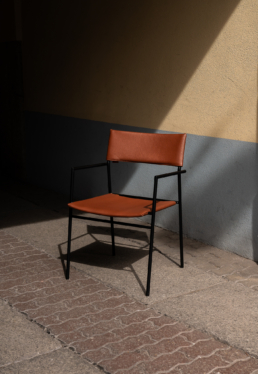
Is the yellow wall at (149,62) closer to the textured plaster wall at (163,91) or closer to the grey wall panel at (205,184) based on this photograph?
the textured plaster wall at (163,91)

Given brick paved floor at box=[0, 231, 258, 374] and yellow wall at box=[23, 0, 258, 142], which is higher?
yellow wall at box=[23, 0, 258, 142]

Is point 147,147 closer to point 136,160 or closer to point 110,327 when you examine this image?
point 136,160

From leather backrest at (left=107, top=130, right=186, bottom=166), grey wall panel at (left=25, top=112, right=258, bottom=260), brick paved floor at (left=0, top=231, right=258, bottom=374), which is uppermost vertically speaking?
leather backrest at (left=107, top=130, right=186, bottom=166)

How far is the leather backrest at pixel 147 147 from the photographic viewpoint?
3510 millimetres

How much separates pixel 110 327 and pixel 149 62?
2.79 m

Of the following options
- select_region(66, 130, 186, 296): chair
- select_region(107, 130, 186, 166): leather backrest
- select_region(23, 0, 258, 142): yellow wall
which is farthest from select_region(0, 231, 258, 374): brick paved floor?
select_region(23, 0, 258, 142): yellow wall

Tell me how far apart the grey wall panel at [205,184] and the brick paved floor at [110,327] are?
129 centimetres

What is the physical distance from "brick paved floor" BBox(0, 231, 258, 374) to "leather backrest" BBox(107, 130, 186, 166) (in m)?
1.00

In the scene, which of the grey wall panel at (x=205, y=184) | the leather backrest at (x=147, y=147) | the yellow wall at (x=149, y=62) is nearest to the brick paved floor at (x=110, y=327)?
the leather backrest at (x=147, y=147)

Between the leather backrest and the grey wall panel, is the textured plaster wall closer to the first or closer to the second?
the grey wall panel

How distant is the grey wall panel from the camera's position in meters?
3.80

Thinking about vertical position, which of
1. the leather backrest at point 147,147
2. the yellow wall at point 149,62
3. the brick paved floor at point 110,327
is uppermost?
the yellow wall at point 149,62

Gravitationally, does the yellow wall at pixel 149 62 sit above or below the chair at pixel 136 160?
above

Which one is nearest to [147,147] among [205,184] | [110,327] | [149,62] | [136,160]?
[136,160]
